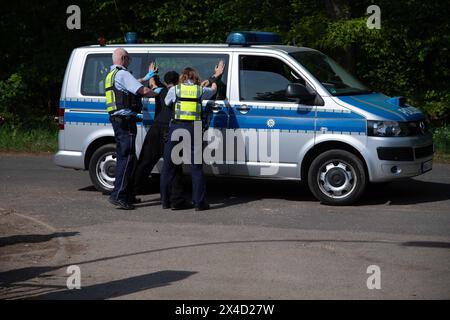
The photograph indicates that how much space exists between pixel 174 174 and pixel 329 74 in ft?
7.69

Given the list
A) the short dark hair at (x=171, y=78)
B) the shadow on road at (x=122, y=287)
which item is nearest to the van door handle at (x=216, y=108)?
the short dark hair at (x=171, y=78)

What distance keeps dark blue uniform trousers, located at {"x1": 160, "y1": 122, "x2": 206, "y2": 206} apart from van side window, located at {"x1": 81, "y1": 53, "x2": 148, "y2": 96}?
4.02 feet

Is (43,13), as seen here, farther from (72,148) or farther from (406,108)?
(406,108)

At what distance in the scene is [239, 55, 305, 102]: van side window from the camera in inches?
482

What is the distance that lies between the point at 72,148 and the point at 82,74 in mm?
994

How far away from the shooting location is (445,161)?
54.7ft

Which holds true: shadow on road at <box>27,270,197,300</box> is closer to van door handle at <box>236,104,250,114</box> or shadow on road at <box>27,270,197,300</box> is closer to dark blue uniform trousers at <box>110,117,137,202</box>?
dark blue uniform trousers at <box>110,117,137,202</box>

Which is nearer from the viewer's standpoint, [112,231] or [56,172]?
[112,231]

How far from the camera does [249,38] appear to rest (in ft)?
42.5

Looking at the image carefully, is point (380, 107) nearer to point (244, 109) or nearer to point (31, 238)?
point (244, 109)

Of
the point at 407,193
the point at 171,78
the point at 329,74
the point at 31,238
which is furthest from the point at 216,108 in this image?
the point at 31,238

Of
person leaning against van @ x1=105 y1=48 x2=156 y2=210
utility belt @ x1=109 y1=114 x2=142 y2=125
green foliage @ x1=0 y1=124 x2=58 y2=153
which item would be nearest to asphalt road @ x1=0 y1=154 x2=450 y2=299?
person leaning against van @ x1=105 y1=48 x2=156 y2=210

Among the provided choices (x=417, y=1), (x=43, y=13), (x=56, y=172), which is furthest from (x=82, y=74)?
(x=43, y=13)

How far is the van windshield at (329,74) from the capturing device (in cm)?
1230
